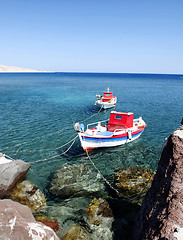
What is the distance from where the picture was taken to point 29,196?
10461 mm

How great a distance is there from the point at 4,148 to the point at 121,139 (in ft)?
43.3

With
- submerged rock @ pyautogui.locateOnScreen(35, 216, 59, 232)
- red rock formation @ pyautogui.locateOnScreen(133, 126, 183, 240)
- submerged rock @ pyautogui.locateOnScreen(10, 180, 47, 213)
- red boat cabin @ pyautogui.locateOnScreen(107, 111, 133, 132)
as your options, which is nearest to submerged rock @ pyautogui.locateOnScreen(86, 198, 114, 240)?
submerged rock @ pyautogui.locateOnScreen(35, 216, 59, 232)

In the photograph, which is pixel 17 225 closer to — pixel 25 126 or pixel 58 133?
pixel 58 133

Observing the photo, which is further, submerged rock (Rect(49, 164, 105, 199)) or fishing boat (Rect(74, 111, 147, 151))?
fishing boat (Rect(74, 111, 147, 151))

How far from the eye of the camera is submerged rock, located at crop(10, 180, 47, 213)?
998cm

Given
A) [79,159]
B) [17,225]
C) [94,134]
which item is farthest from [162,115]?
[17,225]

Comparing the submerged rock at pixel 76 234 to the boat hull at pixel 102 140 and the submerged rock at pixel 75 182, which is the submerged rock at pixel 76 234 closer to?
the submerged rock at pixel 75 182

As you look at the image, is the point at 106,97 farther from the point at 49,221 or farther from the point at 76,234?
the point at 76,234

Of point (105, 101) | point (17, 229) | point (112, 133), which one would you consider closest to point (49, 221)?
point (17, 229)

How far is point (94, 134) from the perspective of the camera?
17.8m

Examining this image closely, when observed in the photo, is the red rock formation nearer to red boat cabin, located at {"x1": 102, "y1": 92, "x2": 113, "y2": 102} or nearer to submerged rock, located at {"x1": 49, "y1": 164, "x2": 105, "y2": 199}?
submerged rock, located at {"x1": 49, "y1": 164, "x2": 105, "y2": 199}

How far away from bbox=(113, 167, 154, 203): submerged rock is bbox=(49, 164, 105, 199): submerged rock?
4.60ft

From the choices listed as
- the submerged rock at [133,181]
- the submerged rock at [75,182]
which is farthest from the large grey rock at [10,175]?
the submerged rock at [133,181]

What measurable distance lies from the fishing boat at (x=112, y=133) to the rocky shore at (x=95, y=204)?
336cm
